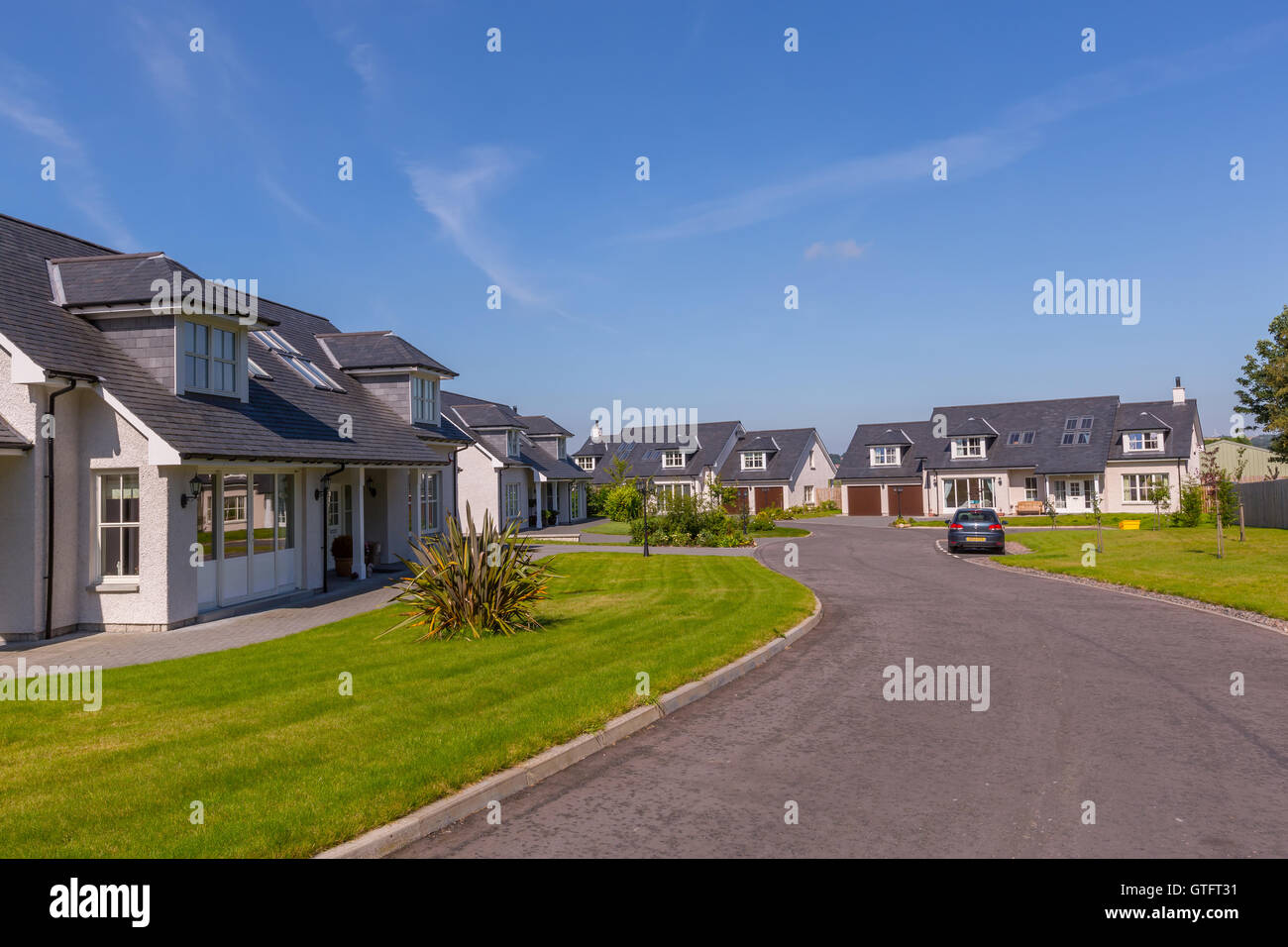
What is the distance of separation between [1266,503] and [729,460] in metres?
33.9

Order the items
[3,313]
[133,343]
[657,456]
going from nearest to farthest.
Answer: [3,313] → [133,343] → [657,456]

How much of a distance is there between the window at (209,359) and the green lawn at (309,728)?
6.09 metres

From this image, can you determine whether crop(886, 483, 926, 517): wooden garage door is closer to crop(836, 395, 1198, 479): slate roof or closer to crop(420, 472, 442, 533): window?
crop(836, 395, 1198, 479): slate roof

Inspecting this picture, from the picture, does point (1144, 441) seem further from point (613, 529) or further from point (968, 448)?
point (613, 529)

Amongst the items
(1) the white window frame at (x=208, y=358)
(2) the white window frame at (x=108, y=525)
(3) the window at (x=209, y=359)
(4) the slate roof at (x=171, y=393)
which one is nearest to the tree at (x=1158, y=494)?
(4) the slate roof at (x=171, y=393)

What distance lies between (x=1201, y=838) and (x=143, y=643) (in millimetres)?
13896

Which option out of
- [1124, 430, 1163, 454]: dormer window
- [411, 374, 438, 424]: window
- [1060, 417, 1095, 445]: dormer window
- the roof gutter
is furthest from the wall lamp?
[1124, 430, 1163, 454]: dormer window

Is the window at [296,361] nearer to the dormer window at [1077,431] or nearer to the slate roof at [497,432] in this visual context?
the slate roof at [497,432]

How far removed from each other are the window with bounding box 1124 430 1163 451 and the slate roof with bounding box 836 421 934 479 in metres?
12.3

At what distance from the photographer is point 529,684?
366 inches

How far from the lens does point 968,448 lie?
182 feet

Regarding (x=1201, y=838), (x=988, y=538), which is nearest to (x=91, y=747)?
(x=1201, y=838)
